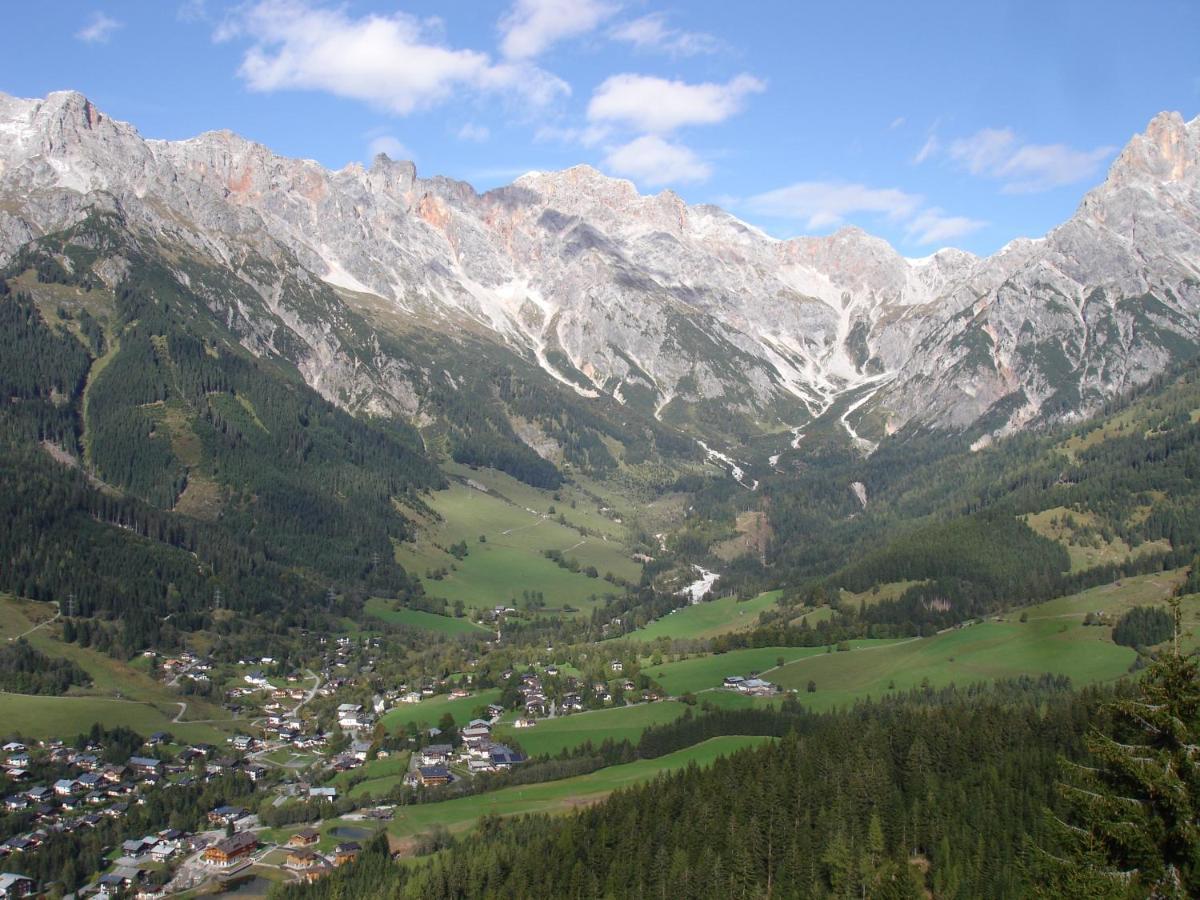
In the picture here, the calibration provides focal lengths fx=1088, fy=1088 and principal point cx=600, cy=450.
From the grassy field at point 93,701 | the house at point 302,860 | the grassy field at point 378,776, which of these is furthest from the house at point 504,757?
the grassy field at point 93,701

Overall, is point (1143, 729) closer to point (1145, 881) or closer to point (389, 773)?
point (1145, 881)

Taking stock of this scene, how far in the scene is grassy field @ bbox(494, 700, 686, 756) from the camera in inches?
4835

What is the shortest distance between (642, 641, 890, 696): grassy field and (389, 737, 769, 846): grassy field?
31.7m

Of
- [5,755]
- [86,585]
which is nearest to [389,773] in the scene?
[5,755]

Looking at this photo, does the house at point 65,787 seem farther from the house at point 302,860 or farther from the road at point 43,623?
the road at point 43,623

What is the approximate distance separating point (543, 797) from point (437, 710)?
→ 4349 centimetres

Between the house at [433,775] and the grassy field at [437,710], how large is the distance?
60.5ft

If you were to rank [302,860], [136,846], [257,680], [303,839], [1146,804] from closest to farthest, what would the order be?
[1146,804], [302,860], [303,839], [136,846], [257,680]

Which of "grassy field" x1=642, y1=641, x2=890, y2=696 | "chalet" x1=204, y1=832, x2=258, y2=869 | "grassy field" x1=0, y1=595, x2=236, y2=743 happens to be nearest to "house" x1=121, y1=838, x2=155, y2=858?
"chalet" x1=204, y1=832, x2=258, y2=869

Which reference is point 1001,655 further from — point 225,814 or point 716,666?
point 225,814

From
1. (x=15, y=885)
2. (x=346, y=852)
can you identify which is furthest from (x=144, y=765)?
(x=346, y=852)

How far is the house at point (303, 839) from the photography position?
316 feet

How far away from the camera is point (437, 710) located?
465 ft

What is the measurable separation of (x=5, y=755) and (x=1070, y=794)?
115m
